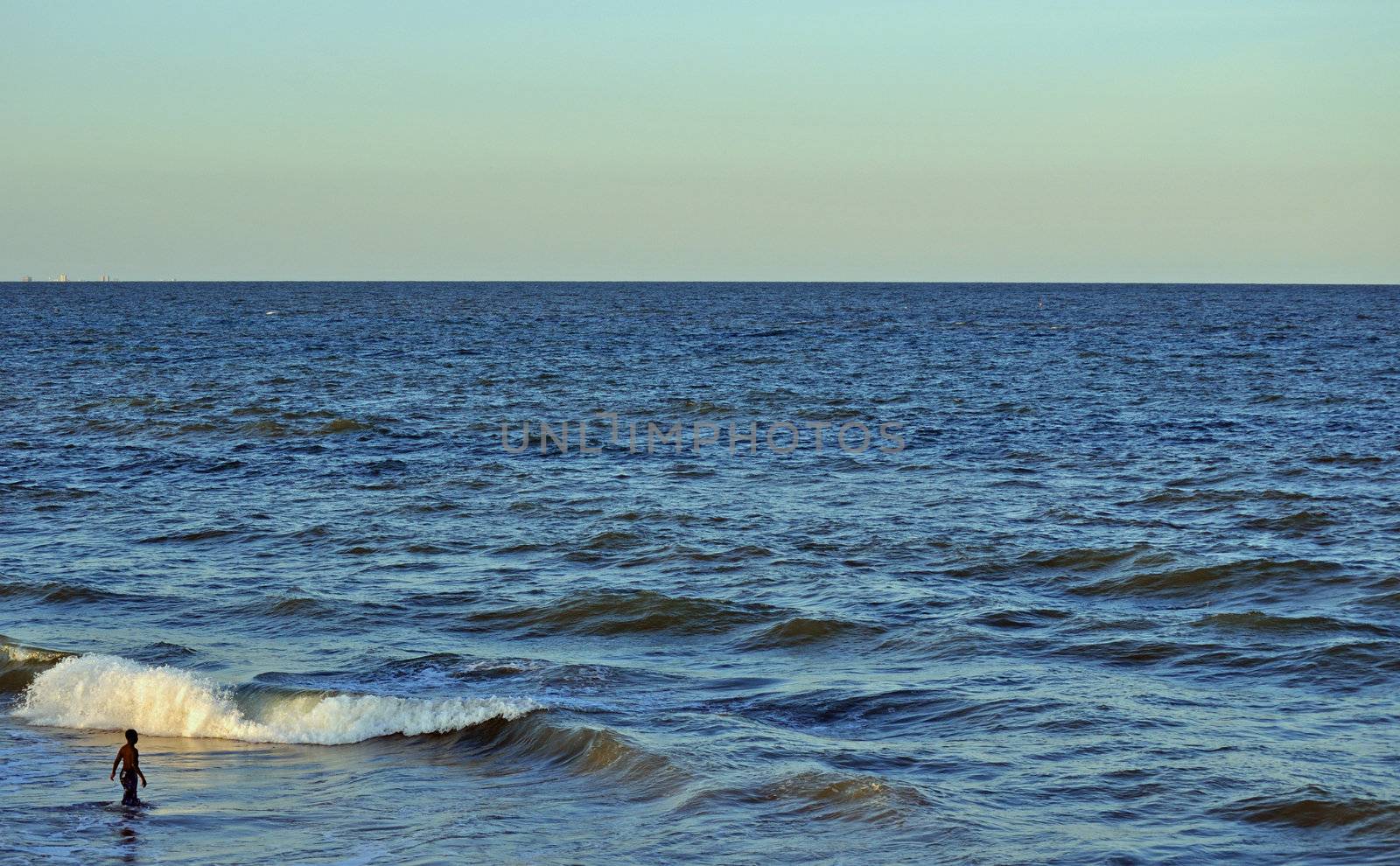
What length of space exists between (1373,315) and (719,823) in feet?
407

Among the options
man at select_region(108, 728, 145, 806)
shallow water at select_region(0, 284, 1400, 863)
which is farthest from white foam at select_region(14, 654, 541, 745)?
man at select_region(108, 728, 145, 806)

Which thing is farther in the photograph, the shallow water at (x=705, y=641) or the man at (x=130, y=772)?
the man at (x=130, y=772)

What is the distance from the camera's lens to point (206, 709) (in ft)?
52.7

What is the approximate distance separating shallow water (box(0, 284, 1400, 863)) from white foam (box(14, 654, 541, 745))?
5 cm

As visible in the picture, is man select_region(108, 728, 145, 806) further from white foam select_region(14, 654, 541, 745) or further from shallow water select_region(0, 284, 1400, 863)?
white foam select_region(14, 654, 541, 745)

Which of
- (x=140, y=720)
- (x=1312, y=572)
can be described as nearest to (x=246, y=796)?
(x=140, y=720)

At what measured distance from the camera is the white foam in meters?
15.5

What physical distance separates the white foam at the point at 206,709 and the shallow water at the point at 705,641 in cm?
5

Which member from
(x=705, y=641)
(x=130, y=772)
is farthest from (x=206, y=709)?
(x=705, y=641)

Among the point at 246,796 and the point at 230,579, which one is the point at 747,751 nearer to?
the point at 246,796

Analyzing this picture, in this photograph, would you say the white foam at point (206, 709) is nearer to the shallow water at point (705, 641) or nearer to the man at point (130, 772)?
the shallow water at point (705, 641)

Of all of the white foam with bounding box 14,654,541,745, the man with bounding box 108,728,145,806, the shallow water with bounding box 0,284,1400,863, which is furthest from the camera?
the white foam with bounding box 14,654,541,745

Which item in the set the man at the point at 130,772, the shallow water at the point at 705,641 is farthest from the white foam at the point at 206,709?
the man at the point at 130,772

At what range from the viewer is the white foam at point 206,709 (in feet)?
50.8
